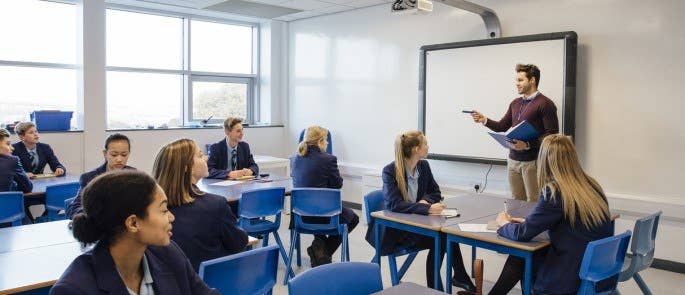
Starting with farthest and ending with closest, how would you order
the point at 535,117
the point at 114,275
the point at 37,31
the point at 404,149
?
the point at 37,31, the point at 535,117, the point at 404,149, the point at 114,275

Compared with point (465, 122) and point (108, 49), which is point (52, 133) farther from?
point (465, 122)

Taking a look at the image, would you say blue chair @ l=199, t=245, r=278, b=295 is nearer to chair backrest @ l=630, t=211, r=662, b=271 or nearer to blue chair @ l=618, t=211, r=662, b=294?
blue chair @ l=618, t=211, r=662, b=294

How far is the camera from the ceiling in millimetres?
6781

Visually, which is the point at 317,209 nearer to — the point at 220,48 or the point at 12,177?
the point at 12,177

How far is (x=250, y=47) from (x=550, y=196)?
6.44 metres

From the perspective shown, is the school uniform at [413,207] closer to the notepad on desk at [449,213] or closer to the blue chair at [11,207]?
the notepad on desk at [449,213]

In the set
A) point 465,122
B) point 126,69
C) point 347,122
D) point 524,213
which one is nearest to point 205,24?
point 126,69

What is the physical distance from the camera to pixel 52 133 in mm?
6062

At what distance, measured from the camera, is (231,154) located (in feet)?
17.0

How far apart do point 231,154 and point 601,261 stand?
3.48 m

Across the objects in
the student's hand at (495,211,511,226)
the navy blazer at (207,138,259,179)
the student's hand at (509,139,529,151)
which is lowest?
the student's hand at (495,211,511,226)

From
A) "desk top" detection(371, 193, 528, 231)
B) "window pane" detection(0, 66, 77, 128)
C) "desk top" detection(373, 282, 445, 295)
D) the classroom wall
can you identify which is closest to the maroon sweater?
the classroom wall

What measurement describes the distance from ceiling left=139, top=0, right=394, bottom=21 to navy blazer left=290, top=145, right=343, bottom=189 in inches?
115

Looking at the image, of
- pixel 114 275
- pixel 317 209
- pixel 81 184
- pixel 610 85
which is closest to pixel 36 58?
pixel 81 184
